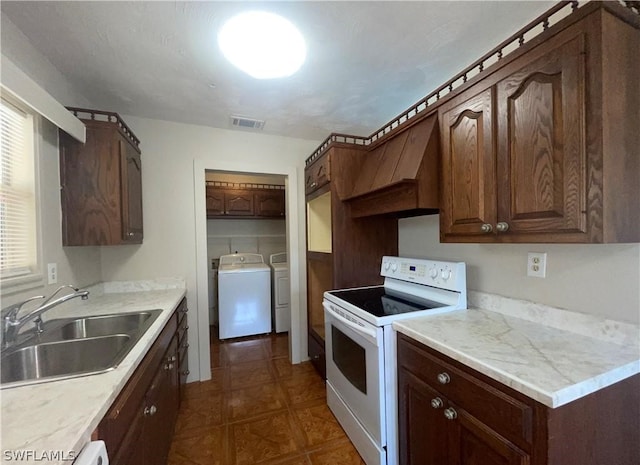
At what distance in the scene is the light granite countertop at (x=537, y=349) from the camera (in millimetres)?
763

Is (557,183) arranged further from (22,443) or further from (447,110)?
(22,443)

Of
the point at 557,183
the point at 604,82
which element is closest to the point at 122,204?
the point at 557,183

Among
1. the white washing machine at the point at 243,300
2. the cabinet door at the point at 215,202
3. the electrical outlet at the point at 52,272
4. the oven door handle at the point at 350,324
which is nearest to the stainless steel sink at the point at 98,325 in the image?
the electrical outlet at the point at 52,272

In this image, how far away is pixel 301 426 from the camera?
1.78 m

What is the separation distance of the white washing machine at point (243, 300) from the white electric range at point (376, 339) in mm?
1698

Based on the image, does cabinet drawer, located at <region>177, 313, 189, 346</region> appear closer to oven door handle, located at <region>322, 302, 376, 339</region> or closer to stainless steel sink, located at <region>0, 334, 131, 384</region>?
stainless steel sink, located at <region>0, 334, 131, 384</region>

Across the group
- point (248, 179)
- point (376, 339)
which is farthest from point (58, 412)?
point (248, 179)

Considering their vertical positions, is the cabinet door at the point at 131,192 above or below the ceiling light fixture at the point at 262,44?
below

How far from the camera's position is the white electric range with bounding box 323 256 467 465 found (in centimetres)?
132

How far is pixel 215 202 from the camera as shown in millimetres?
3693

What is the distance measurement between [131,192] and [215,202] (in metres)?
1.81

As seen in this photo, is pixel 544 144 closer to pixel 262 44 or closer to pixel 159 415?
pixel 262 44

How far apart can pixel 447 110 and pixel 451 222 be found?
0.59m

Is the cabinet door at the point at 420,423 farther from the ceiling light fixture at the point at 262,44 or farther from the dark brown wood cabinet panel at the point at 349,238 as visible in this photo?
the ceiling light fixture at the point at 262,44
